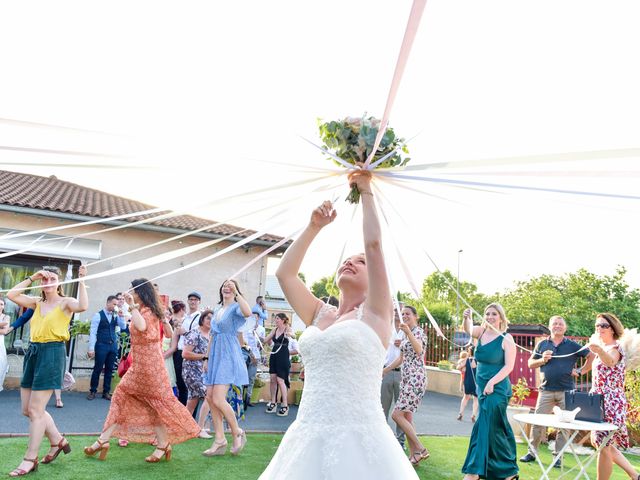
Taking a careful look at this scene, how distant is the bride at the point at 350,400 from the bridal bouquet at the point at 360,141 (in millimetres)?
213

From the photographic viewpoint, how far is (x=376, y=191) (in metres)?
3.43

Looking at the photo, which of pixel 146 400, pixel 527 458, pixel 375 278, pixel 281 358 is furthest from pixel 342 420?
pixel 281 358

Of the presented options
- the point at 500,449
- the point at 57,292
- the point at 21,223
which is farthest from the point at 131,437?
the point at 21,223

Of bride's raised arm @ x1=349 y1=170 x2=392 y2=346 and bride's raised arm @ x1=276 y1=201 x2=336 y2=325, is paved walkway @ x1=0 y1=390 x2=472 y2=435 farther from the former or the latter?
bride's raised arm @ x1=349 y1=170 x2=392 y2=346

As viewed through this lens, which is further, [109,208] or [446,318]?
[446,318]

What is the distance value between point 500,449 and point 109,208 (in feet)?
47.6

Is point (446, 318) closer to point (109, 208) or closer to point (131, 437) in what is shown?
point (109, 208)

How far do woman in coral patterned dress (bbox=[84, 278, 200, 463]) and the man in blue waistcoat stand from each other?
491cm

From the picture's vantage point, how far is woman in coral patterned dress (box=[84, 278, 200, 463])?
6121 mm

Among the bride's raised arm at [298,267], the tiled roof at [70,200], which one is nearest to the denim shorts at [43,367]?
the bride's raised arm at [298,267]

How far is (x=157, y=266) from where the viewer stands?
49.3ft

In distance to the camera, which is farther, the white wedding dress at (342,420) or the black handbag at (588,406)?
the black handbag at (588,406)

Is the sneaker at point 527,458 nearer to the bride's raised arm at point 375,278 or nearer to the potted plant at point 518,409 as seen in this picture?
the potted plant at point 518,409

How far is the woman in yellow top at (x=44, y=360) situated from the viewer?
5.43 metres
